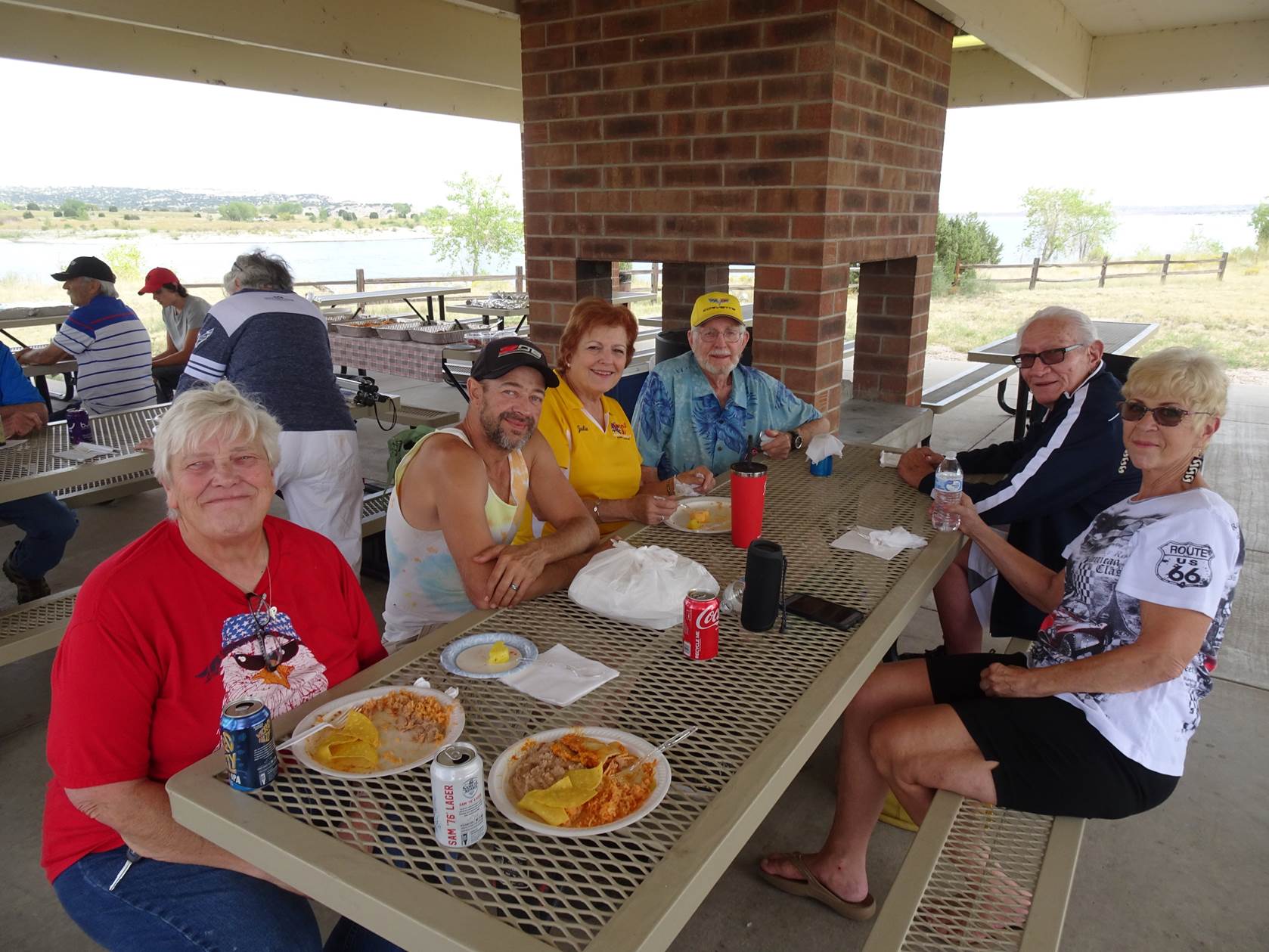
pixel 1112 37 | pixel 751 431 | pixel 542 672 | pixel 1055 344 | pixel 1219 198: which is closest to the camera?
pixel 542 672

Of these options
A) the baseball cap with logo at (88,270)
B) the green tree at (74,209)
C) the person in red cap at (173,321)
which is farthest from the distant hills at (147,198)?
the baseball cap with logo at (88,270)

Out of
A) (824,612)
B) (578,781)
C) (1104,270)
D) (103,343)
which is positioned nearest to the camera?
(578,781)

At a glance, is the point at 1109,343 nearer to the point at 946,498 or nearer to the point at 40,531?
the point at 946,498

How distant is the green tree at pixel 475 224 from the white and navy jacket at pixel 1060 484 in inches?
902

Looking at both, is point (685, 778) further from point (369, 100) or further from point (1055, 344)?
point (369, 100)

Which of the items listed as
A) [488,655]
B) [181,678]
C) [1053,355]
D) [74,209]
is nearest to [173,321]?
[181,678]

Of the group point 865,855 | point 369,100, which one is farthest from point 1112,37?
point 865,855

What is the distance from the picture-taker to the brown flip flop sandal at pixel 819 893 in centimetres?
201

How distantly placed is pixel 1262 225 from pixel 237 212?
34.1 meters

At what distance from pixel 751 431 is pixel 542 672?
6.16 ft

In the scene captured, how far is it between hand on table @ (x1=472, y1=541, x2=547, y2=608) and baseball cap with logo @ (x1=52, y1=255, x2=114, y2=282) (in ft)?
13.1

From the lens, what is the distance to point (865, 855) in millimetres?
2092

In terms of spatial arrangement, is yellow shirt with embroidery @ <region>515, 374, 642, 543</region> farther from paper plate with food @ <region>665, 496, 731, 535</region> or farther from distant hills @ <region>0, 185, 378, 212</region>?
distant hills @ <region>0, 185, 378, 212</region>

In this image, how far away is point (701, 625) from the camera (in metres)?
1.57
